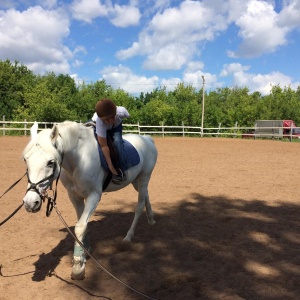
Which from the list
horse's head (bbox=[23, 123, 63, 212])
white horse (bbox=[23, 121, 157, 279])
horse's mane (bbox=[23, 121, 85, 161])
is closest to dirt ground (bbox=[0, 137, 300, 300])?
white horse (bbox=[23, 121, 157, 279])

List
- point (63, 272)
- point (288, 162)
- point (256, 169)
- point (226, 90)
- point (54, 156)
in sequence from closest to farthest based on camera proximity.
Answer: point (54, 156) < point (63, 272) < point (256, 169) < point (288, 162) < point (226, 90)

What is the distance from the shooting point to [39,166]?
2.92 meters

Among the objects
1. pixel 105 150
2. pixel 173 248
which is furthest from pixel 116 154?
pixel 173 248

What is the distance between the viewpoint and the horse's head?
9.50 feet

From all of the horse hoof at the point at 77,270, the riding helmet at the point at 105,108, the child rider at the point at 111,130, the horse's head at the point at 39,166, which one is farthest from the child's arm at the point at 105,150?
the horse hoof at the point at 77,270

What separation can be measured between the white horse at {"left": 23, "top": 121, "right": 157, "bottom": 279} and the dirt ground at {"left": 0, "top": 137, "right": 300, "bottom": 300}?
1.16 feet

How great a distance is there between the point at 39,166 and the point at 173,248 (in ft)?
7.69

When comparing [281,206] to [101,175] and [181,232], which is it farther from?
[101,175]

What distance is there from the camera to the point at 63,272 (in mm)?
3785

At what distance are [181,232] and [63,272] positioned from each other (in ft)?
6.56

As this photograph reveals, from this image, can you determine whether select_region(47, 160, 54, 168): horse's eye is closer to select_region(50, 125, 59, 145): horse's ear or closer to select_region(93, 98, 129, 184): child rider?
select_region(50, 125, 59, 145): horse's ear

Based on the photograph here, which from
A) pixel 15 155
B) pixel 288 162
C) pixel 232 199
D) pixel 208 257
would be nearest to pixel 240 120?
pixel 288 162

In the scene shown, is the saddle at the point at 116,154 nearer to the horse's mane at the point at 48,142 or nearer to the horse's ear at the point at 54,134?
the horse's mane at the point at 48,142

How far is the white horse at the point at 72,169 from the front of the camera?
9.61 ft
